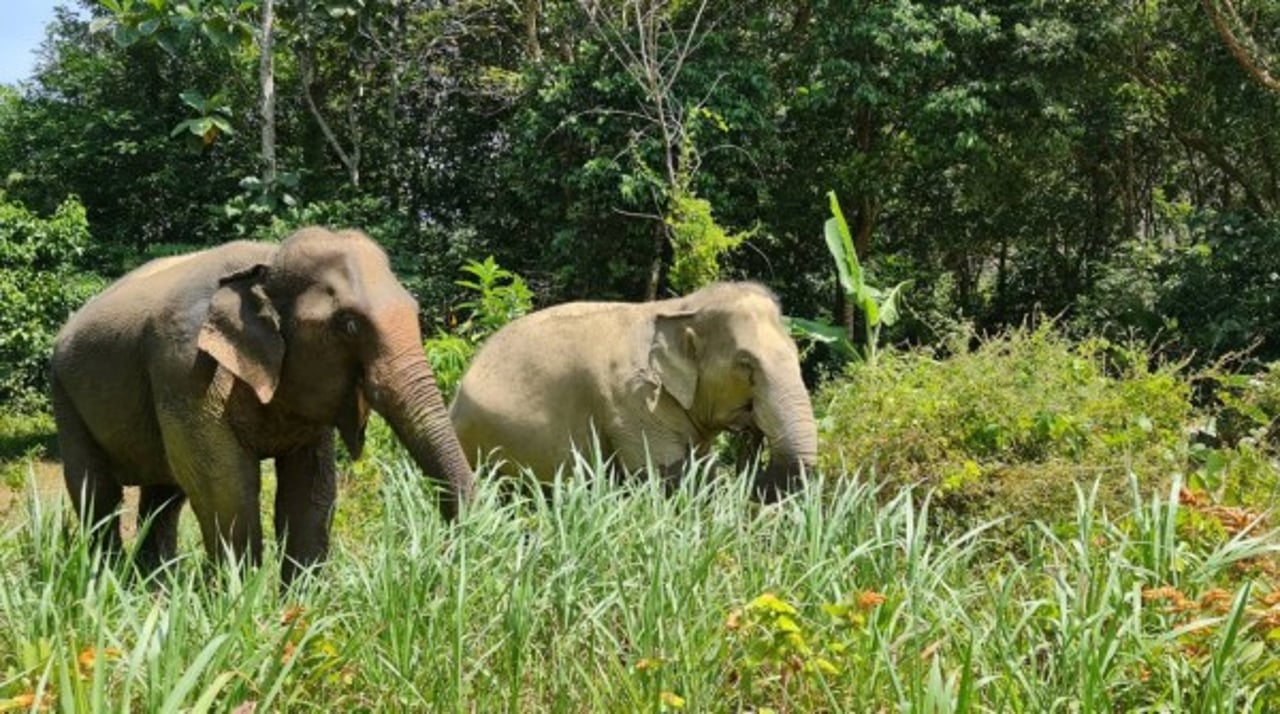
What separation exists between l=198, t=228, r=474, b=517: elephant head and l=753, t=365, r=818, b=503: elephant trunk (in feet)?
5.76

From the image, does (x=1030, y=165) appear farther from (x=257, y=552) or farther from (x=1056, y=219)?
(x=257, y=552)

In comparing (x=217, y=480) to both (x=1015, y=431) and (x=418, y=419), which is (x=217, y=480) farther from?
(x=1015, y=431)

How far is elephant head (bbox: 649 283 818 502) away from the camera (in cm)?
542

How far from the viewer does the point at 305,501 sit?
4.64 meters

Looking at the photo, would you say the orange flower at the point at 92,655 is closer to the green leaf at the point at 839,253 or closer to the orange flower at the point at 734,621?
the orange flower at the point at 734,621

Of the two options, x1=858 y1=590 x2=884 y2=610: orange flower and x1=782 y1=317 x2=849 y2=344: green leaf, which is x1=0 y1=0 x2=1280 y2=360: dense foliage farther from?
x1=858 y1=590 x2=884 y2=610: orange flower

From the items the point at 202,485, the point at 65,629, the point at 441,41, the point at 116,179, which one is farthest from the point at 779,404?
the point at 116,179

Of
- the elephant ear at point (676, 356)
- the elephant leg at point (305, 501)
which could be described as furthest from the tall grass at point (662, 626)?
the elephant ear at point (676, 356)

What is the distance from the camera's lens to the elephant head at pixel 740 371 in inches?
213

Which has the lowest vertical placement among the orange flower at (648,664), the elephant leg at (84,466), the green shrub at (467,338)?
the green shrub at (467,338)

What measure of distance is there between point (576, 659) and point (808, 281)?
41.6ft

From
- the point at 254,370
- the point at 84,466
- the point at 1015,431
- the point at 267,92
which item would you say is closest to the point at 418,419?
the point at 254,370

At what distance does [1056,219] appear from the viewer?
16.9m

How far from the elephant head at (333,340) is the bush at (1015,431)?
2037mm
